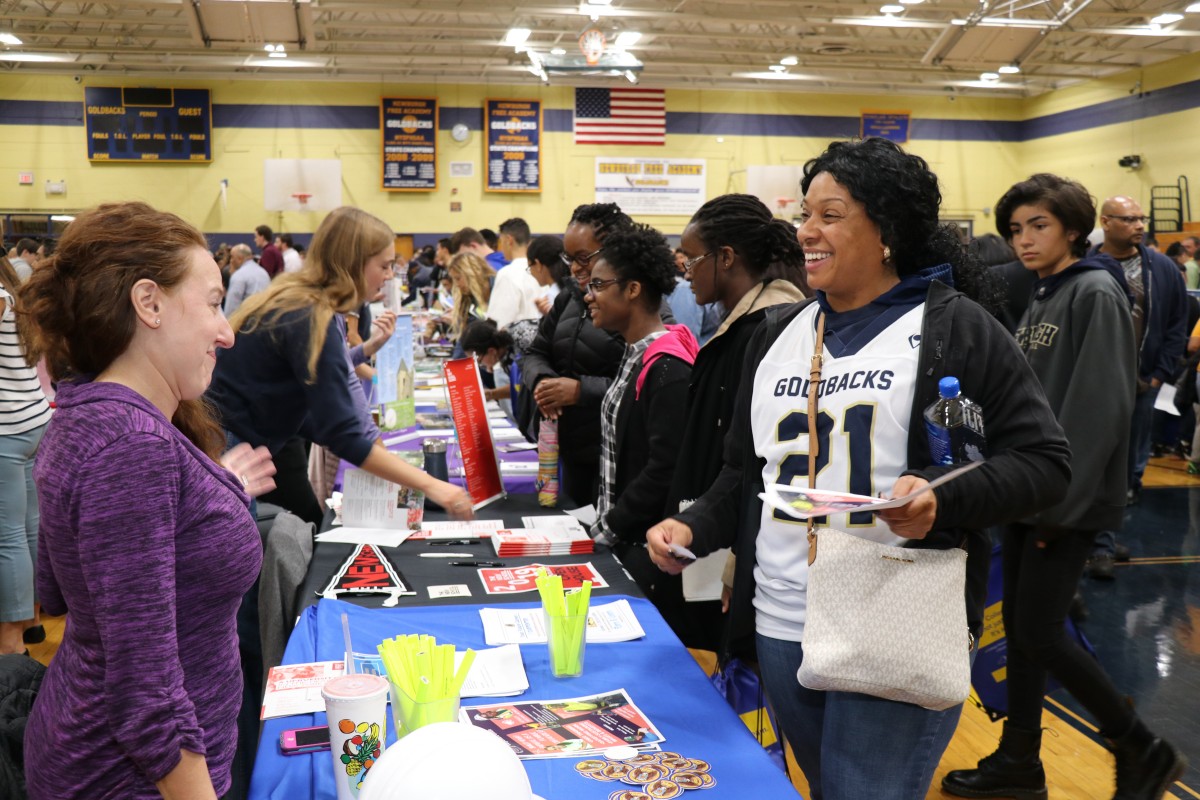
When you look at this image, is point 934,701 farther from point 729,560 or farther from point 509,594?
point 509,594

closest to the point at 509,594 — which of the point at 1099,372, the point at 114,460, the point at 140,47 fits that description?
the point at 114,460

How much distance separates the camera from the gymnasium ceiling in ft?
41.1

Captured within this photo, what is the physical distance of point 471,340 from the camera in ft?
15.8

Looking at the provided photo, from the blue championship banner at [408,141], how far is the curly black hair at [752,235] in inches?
595

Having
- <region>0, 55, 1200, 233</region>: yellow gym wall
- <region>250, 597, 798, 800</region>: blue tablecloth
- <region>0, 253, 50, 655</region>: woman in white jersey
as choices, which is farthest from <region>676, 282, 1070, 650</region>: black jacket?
<region>0, 55, 1200, 233</region>: yellow gym wall

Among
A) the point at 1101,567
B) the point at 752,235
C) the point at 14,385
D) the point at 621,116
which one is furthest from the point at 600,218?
the point at 621,116

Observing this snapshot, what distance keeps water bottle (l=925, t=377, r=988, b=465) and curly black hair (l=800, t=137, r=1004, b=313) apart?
31cm

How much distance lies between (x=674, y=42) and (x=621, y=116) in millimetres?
2041

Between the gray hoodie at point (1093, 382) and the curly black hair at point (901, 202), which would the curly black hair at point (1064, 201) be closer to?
the gray hoodie at point (1093, 382)

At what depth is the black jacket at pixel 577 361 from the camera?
335cm

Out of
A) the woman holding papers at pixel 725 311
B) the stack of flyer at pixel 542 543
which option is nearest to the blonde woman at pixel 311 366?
the stack of flyer at pixel 542 543

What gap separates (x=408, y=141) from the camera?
1688 cm

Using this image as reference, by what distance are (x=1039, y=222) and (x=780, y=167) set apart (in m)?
15.5

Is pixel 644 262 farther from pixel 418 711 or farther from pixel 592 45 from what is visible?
pixel 592 45
